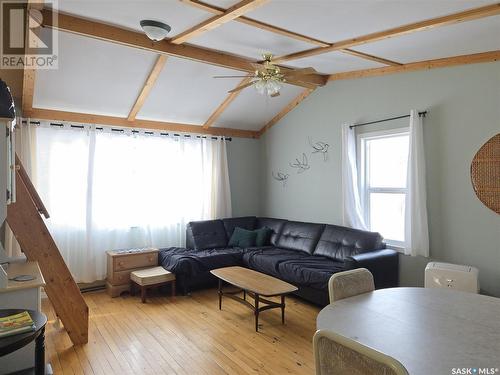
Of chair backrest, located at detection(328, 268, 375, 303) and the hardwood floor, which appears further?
the hardwood floor

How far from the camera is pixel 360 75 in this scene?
175 inches

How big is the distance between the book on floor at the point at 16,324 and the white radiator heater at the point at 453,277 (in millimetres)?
3288

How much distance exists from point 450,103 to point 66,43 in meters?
3.96

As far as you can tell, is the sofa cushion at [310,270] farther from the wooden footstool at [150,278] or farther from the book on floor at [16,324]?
the book on floor at [16,324]

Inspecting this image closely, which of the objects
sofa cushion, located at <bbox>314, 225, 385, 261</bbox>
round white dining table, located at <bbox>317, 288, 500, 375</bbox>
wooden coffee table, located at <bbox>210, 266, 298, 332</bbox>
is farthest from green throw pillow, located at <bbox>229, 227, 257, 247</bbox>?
round white dining table, located at <bbox>317, 288, 500, 375</bbox>

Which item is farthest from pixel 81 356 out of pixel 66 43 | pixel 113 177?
pixel 66 43

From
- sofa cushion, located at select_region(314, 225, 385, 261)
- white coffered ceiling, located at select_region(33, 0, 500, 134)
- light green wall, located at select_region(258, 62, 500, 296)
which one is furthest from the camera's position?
sofa cushion, located at select_region(314, 225, 385, 261)

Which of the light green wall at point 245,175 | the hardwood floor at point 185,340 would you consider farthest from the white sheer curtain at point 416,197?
the light green wall at point 245,175

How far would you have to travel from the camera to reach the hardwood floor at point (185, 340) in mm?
2723

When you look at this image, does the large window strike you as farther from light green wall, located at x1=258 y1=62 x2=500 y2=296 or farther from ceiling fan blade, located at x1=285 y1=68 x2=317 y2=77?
ceiling fan blade, located at x1=285 y1=68 x2=317 y2=77

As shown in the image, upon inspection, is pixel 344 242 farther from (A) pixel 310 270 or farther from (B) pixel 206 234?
(B) pixel 206 234

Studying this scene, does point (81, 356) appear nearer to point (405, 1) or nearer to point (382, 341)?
point (382, 341)

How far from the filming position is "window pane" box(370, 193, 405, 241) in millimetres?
4176

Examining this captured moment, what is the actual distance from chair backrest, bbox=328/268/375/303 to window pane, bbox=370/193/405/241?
2281 mm
